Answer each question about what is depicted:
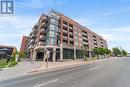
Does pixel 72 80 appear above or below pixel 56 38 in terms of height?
below

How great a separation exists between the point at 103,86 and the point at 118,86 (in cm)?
82

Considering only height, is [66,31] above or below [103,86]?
above

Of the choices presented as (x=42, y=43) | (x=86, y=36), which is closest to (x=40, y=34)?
(x=42, y=43)

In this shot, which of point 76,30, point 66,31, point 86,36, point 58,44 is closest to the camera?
point 58,44

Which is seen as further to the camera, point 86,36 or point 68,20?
point 86,36

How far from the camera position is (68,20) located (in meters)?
97.4

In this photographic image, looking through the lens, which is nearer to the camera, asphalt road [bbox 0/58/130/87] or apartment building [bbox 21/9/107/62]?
asphalt road [bbox 0/58/130/87]

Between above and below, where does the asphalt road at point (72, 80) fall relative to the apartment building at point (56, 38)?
below

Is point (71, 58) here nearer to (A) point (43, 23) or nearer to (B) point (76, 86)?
(A) point (43, 23)

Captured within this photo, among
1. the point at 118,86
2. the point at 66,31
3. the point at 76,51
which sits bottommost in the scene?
the point at 118,86

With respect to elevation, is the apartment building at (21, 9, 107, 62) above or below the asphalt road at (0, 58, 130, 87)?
above

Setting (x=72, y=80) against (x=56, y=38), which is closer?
(x=72, y=80)

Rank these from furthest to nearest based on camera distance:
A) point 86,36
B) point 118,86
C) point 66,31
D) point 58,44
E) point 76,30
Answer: point 86,36, point 76,30, point 66,31, point 58,44, point 118,86

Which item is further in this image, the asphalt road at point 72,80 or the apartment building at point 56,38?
the apartment building at point 56,38
